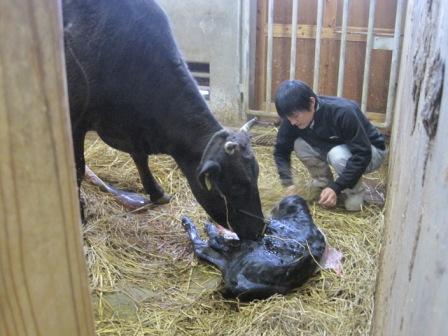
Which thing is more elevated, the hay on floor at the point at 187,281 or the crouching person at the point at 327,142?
the crouching person at the point at 327,142

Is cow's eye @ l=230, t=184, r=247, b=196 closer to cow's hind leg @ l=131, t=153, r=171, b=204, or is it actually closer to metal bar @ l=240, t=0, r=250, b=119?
cow's hind leg @ l=131, t=153, r=171, b=204

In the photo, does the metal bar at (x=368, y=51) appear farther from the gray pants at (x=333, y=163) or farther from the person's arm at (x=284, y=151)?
the person's arm at (x=284, y=151)

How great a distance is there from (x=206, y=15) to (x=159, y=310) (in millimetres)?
3902

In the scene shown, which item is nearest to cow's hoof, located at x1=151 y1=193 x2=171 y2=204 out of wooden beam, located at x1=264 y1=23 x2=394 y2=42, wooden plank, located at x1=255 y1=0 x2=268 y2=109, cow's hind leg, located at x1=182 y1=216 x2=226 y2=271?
cow's hind leg, located at x1=182 y1=216 x2=226 y2=271

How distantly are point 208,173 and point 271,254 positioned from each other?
666 mm

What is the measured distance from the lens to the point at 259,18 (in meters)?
6.27

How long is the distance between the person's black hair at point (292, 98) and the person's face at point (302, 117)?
0.14ft

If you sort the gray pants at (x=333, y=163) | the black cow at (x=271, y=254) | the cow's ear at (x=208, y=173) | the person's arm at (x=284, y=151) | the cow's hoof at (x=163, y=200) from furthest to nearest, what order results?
the cow's hoof at (x=163, y=200), the person's arm at (x=284, y=151), the gray pants at (x=333, y=163), the cow's ear at (x=208, y=173), the black cow at (x=271, y=254)

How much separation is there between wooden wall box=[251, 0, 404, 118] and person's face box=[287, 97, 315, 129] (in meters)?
2.09

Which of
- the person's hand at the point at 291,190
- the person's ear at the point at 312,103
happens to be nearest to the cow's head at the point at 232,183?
the person's ear at the point at 312,103

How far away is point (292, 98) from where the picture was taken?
13.1 feet

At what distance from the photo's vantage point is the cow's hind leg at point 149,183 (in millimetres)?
4691

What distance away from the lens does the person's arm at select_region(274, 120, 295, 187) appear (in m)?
4.58

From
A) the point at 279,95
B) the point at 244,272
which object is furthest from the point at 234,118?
the point at 244,272
